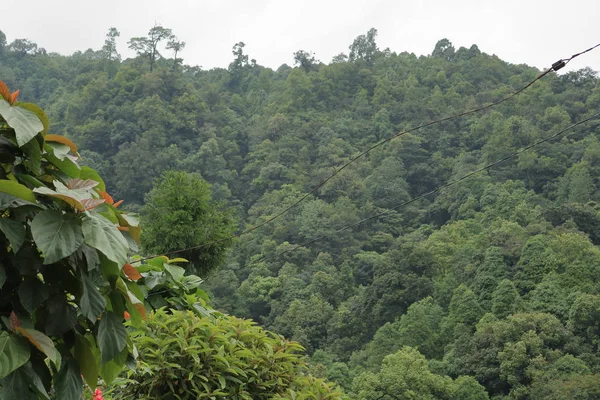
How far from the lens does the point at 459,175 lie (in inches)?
1613

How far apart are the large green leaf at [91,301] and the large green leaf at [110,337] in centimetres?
5

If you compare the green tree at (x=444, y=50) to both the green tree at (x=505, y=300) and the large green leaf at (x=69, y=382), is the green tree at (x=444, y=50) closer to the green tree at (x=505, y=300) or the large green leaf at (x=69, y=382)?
the green tree at (x=505, y=300)

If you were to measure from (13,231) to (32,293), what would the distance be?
132 mm

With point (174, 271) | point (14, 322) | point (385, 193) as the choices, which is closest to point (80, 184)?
point (14, 322)

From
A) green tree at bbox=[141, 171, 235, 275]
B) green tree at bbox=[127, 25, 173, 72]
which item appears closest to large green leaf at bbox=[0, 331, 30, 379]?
green tree at bbox=[141, 171, 235, 275]

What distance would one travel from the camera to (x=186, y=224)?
12.1m

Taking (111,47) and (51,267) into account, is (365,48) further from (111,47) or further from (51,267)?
(51,267)

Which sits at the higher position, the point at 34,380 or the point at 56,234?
the point at 56,234

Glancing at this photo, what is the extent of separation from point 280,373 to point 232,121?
48608mm

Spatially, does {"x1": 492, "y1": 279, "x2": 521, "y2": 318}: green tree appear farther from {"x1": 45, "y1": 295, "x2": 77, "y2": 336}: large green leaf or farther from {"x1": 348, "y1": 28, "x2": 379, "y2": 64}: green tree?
{"x1": 348, "y1": 28, "x2": 379, "y2": 64}: green tree

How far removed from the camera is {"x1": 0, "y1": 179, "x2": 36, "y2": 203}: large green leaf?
135 centimetres

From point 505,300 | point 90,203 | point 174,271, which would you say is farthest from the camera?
point 505,300

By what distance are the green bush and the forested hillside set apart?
8634 mm

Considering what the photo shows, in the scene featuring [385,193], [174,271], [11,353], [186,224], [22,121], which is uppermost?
[22,121]
